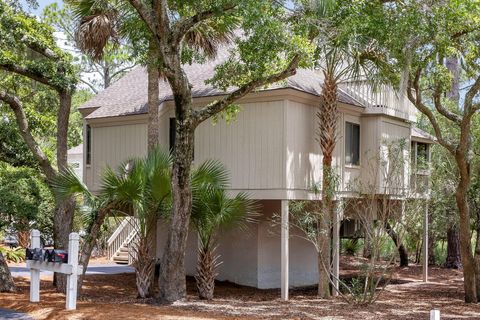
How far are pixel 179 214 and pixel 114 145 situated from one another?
23.9 feet

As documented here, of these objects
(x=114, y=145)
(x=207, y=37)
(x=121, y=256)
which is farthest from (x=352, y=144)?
(x=121, y=256)

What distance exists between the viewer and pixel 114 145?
68.5 ft

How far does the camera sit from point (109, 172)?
14.7 meters

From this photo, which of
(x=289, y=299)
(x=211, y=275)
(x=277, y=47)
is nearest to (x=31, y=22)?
(x=277, y=47)

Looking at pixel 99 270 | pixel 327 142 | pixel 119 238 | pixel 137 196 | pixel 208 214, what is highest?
pixel 327 142

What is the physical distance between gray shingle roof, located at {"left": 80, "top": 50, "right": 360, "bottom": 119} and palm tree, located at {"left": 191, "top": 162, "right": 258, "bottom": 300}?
3.11 metres

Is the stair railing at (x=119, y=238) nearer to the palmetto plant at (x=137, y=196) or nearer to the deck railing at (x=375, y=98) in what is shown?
the palmetto plant at (x=137, y=196)

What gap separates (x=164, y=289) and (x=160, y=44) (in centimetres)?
526

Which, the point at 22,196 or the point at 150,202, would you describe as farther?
the point at 22,196

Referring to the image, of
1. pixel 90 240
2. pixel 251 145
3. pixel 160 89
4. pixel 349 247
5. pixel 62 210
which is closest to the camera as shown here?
pixel 90 240

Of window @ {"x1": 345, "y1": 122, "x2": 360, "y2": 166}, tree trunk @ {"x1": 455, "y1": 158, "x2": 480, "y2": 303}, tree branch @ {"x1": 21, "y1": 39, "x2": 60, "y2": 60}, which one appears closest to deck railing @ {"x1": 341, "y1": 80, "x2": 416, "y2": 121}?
window @ {"x1": 345, "y1": 122, "x2": 360, "y2": 166}

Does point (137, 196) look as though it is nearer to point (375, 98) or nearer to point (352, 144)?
point (352, 144)

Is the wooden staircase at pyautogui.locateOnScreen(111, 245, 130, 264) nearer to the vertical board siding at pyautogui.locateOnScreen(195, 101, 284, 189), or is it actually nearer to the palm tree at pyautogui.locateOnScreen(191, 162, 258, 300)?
the vertical board siding at pyautogui.locateOnScreen(195, 101, 284, 189)

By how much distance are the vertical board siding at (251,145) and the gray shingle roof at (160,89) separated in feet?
2.58
